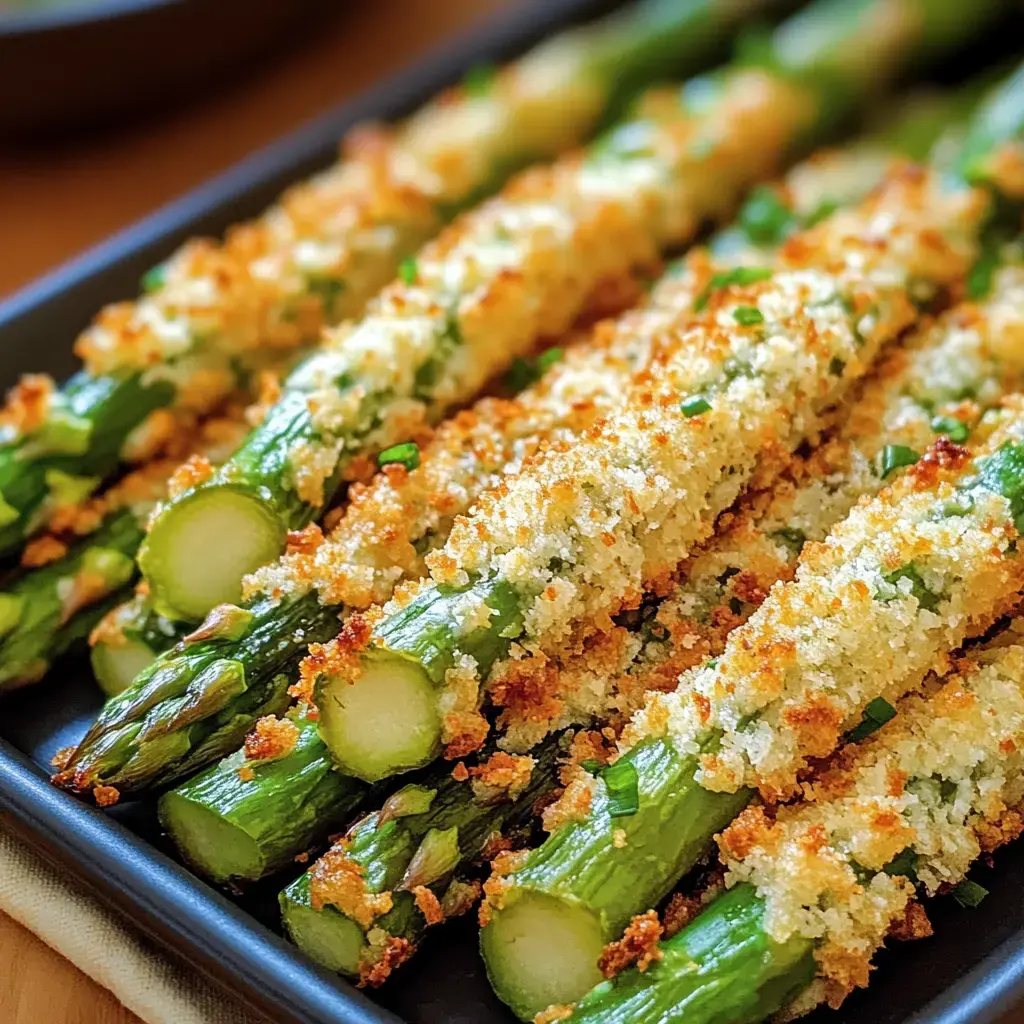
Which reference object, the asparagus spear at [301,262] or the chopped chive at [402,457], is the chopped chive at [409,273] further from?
the chopped chive at [402,457]

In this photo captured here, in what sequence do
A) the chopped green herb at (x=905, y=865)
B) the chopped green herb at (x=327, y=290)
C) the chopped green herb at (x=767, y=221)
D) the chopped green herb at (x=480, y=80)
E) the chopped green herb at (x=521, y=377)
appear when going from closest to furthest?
the chopped green herb at (x=905, y=865) < the chopped green herb at (x=521, y=377) < the chopped green herb at (x=327, y=290) < the chopped green herb at (x=767, y=221) < the chopped green herb at (x=480, y=80)

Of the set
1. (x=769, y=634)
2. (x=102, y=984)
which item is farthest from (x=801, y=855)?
(x=102, y=984)

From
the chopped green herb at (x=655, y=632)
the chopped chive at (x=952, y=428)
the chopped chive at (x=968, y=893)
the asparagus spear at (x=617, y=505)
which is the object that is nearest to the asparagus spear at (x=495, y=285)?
the asparagus spear at (x=617, y=505)

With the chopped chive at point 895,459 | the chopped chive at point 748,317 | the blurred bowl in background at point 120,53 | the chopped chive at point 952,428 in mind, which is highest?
the blurred bowl in background at point 120,53

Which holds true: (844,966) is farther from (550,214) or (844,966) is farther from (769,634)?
(550,214)

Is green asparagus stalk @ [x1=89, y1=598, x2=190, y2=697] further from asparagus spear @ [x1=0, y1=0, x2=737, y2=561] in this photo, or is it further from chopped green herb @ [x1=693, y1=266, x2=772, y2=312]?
chopped green herb @ [x1=693, y1=266, x2=772, y2=312]

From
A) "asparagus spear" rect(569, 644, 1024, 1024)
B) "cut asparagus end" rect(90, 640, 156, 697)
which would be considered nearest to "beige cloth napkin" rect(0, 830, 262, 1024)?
"cut asparagus end" rect(90, 640, 156, 697)
